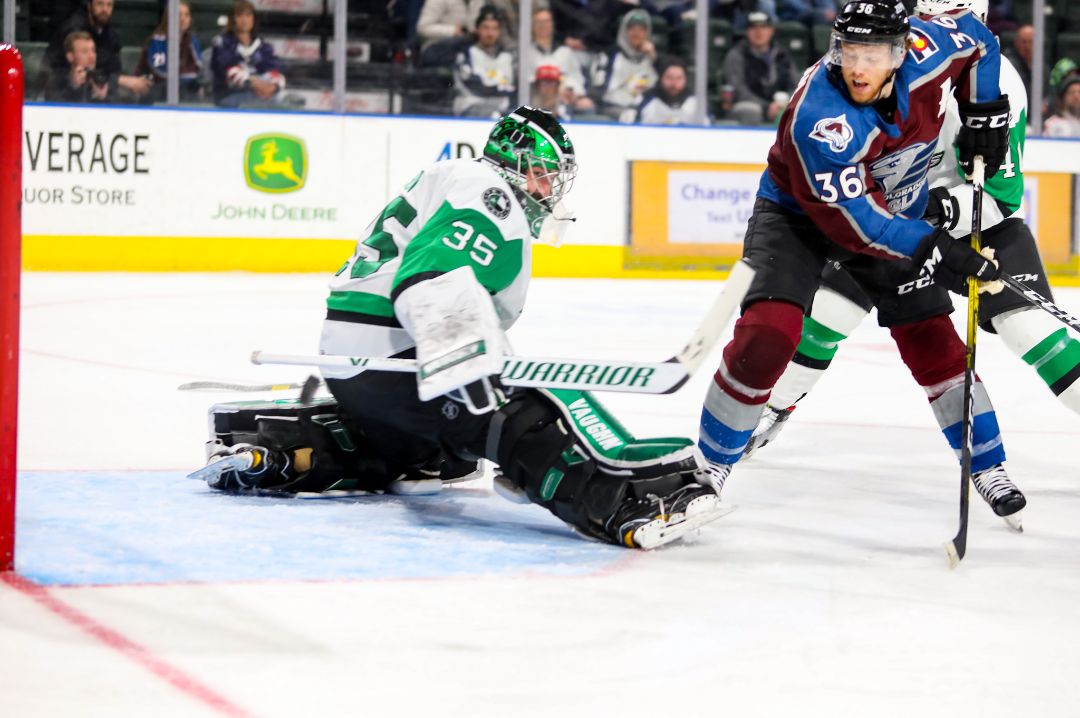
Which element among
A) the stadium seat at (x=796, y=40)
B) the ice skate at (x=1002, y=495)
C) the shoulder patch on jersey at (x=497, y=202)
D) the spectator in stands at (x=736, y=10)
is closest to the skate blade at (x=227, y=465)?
the shoulder patch on jersey at (x=497, y=202)

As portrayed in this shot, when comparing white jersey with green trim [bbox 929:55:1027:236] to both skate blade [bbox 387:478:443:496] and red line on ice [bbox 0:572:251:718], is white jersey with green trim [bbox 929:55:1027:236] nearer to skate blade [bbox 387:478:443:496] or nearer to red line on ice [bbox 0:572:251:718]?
skate blade [bbox 387:478:443:496]

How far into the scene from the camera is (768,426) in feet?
11.4

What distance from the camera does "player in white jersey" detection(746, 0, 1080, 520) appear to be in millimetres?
2969

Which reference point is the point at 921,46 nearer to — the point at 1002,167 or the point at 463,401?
the point at 1002,167

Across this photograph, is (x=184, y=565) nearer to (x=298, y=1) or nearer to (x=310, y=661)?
(x=310, y=661)

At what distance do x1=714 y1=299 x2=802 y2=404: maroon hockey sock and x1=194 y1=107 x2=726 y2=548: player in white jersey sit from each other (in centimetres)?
30

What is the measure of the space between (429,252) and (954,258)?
2.87 ft

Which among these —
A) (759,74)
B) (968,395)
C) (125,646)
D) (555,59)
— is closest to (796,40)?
(759,74)

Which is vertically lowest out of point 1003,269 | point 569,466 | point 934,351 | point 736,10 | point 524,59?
point 569,466

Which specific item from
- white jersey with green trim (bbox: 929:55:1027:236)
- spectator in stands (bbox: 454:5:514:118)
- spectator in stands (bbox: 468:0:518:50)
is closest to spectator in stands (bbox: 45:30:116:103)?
spectator in stands (bbox: 454:5:514:118)

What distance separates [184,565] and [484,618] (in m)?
0.51

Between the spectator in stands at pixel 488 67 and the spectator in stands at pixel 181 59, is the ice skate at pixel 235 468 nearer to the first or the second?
the spectator in stands at pixel 181 59

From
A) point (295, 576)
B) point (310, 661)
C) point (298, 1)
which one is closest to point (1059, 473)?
point (295, 576)

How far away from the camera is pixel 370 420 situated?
9.01ft
